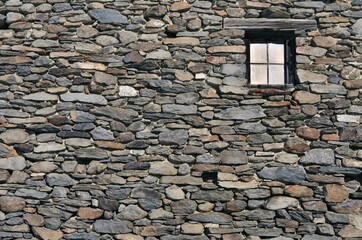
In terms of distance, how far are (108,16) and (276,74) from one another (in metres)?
1.92

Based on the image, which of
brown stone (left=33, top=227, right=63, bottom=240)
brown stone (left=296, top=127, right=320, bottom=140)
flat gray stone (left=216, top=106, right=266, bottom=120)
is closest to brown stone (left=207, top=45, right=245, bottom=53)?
flat gray stone (left=216, top=106, right=266, bottom=120)

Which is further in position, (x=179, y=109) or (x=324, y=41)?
(x=324, y=41)

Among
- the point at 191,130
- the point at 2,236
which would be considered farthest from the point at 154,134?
the point at 2,236

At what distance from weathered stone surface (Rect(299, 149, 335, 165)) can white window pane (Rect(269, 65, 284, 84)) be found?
2.86ft

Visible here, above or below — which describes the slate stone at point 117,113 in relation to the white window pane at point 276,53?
below

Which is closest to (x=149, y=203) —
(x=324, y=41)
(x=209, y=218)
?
(x=209, y=218)

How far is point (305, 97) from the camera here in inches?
209

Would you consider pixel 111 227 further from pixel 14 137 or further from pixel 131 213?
pixel 14 137

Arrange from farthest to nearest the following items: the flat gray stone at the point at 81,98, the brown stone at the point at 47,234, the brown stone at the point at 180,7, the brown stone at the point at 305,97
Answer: the brown stone at the point at 180,7 → the brown stone at the point at 305,97 → the flat gray stone at the point at 81,98 → the brown stone at the point at 47,234

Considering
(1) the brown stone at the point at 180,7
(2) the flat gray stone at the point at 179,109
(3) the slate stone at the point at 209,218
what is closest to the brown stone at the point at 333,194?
(3) the slate stone at the point at 209,218

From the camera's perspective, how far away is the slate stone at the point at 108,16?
536 centimetres

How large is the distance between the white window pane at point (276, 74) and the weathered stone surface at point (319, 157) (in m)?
0.87

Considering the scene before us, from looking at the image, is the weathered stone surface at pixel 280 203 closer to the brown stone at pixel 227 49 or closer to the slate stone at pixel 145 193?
the slate stone at pixel 145 193

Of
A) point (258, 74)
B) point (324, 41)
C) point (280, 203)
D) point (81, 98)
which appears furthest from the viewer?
point (258, 74)
